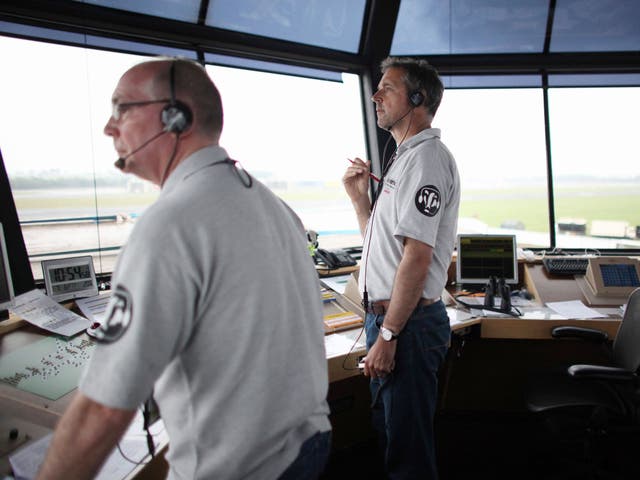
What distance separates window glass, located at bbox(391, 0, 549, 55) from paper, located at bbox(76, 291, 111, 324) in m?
2.59

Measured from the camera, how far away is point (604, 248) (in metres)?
3.39

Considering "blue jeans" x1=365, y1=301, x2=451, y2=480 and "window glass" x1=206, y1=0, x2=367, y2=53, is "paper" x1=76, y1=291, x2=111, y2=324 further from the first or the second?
"window glass" x1=206, y1=0, x2=367, y2=53

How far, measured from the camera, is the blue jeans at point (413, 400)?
154 cm

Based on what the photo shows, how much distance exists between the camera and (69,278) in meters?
2.04

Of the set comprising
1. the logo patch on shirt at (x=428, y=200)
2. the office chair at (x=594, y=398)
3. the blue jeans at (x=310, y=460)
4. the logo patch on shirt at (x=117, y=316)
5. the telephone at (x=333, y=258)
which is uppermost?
the logo patch on shirt at (x=428, y=200)

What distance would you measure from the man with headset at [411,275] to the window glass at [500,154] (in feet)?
0.63

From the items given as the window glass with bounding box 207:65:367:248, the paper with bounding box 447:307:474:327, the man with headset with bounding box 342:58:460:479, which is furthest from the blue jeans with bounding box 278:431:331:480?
the window glass with bounding box 207:65:367:248

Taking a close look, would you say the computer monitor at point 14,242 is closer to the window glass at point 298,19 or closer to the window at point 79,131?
the window at point 79,131

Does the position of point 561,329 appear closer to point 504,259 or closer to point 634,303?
point 634,303

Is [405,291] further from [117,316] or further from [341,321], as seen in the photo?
[117,316]

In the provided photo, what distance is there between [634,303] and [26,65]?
3.25m

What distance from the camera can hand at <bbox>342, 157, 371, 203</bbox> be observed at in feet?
6.48

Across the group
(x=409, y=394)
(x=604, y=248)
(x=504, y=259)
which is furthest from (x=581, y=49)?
(x=409, y=394)

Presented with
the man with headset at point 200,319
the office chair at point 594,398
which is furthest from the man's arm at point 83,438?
the office chair at point 594,398
